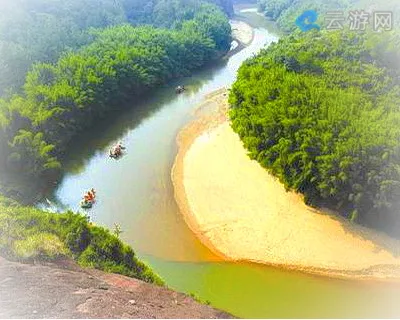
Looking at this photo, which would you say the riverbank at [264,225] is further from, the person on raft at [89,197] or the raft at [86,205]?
the raft at [86,205]

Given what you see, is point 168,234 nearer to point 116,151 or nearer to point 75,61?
point 116,151

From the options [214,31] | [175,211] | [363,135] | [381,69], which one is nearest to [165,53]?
[214,31]

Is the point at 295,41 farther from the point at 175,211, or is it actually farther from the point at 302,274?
the point at 302,274

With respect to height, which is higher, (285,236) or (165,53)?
(165,53)

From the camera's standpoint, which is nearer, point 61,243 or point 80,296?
point 80,296

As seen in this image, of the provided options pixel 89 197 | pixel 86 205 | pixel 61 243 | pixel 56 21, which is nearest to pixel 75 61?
pixel 56 21

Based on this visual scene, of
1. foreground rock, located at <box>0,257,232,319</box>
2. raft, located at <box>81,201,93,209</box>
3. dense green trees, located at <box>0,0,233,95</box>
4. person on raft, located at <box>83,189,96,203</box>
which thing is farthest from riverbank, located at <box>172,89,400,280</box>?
dense green trees, located at <box>0,0,233,95</box>

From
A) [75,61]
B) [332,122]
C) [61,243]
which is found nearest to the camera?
[61,243]
